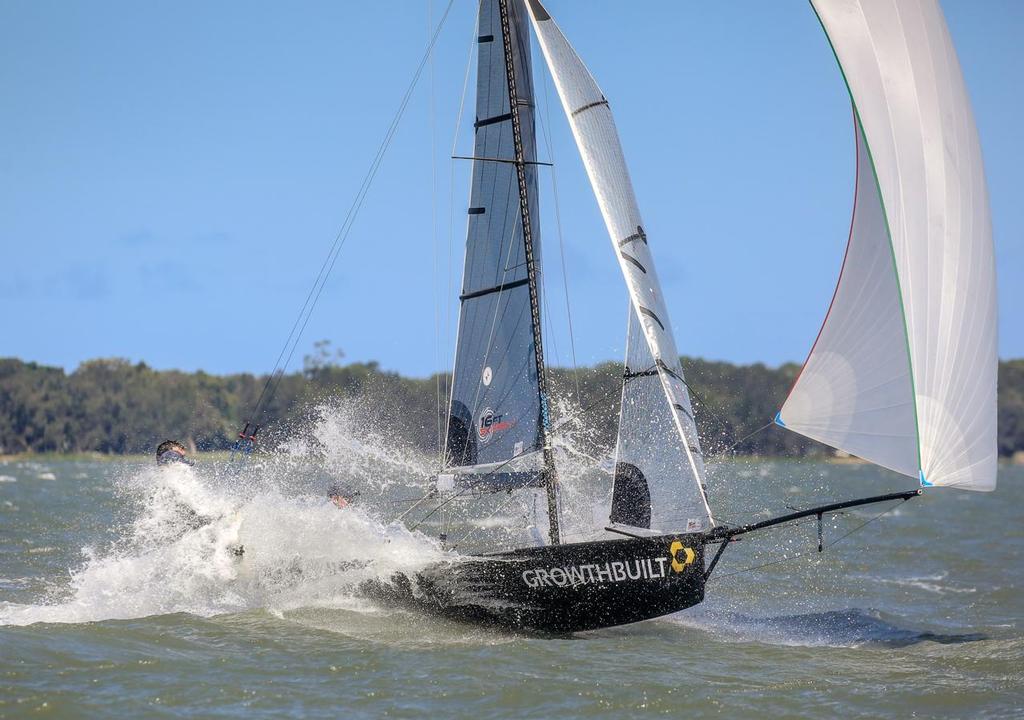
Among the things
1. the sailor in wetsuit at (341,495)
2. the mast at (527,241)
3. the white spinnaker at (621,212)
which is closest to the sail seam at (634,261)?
the white spinnaker at (621,212)

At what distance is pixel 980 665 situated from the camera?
38.6ft

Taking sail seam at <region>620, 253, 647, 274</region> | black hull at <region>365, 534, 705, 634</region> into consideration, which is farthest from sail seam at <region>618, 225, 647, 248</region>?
black hull at <region>365, 534, 705, 634</region>

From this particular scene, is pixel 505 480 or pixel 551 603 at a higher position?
pixel 505 480

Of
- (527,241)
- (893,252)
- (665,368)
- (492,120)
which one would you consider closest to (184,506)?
(527,241)

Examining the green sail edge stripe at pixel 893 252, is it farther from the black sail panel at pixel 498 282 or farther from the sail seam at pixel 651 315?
the black sail panel at pixel 498 282

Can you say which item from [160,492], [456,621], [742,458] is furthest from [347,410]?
[742,458]

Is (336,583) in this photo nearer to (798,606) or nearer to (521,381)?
(521,381)

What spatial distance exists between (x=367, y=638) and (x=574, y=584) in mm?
2105

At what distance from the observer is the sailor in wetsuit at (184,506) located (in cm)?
1386

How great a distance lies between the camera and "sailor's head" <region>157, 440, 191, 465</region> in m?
14.3

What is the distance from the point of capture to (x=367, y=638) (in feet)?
39.8

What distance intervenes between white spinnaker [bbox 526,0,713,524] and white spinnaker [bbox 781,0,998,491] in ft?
6.45

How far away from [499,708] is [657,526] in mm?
3541

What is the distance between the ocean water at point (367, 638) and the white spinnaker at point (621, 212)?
7.31ft
